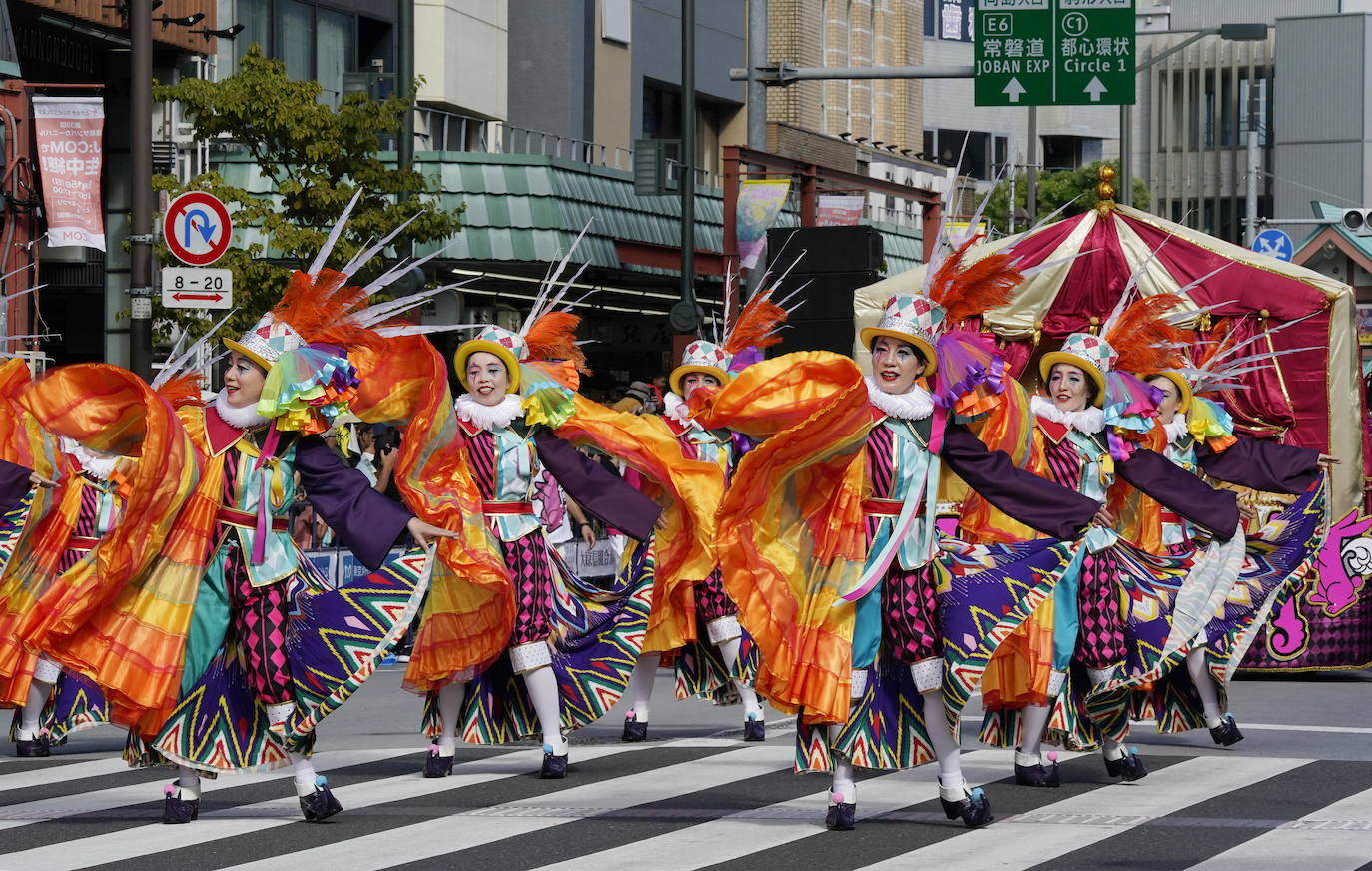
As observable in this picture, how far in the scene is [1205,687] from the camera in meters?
10.5

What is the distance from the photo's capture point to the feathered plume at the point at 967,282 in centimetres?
845

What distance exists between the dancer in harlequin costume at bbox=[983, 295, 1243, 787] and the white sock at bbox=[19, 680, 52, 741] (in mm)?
4424

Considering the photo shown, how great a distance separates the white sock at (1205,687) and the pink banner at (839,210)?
18.4 m

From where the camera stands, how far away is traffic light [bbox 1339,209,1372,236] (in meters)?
37.9

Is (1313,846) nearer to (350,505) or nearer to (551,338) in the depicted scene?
(350,505)

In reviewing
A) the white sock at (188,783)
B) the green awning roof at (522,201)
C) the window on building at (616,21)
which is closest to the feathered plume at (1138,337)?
the white sock at (188,783)

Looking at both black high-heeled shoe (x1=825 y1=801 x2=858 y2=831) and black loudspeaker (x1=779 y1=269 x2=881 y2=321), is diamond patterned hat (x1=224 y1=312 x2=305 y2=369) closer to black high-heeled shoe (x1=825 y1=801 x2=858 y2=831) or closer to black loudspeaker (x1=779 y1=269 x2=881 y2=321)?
black high-heeled shoe (x1=825 y1=801 x2=858 y2=831)

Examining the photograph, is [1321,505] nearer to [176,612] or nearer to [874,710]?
[874,710]

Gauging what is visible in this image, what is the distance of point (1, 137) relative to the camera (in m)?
20.7

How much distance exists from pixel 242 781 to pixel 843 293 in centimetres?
805

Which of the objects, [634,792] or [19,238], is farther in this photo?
[19,238]

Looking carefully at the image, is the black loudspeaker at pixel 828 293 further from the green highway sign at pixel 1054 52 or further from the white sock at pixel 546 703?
the white sock at pixel 546 703

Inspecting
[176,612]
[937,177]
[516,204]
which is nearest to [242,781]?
[176,612]

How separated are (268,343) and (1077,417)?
3.42 meters
